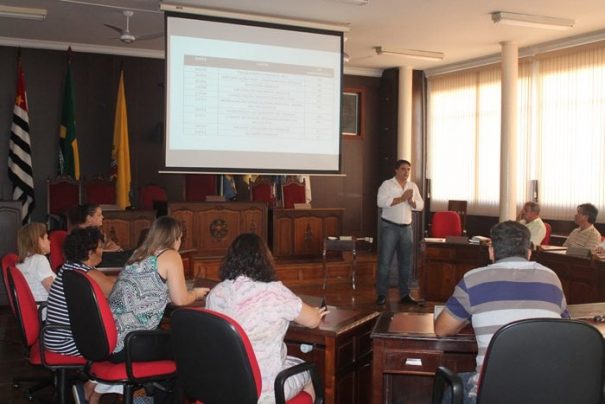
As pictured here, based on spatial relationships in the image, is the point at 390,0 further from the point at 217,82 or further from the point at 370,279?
the point at 370,279

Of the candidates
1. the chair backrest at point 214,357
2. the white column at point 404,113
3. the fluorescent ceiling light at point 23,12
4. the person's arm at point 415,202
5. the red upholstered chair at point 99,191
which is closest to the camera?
the chair backrest at point 214,357

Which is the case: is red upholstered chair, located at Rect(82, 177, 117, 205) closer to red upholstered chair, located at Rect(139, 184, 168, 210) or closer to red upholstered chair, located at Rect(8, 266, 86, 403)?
red upholstered chair, located at Rect(139, 184, 168, 210)

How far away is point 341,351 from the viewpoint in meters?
3.12

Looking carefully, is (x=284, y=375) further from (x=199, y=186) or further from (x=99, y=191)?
(x=199, y=186)

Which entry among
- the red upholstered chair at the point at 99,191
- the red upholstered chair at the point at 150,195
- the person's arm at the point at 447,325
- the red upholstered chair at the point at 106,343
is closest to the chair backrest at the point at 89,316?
the red upholstered chair at the point at 106,343

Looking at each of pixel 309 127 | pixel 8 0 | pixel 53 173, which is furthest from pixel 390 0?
pixel 53 173

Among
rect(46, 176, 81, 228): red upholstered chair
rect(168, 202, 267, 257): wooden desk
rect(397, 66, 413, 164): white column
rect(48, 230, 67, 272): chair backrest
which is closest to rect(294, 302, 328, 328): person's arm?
rect(48, 230, 67, 272): chair backrest

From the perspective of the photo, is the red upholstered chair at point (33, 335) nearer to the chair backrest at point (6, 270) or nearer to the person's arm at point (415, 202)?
the chair backrest at point (6, 270)

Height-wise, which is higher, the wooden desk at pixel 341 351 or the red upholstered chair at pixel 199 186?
the red upholstered chair at pixel 199 186

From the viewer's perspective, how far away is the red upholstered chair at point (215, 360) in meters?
2.41

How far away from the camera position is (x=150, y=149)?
31.2 feet

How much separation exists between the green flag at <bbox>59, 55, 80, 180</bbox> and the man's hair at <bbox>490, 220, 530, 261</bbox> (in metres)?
6.95

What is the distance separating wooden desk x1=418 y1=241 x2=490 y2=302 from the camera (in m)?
6.96

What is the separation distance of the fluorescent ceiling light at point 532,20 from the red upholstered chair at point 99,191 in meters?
4.93
